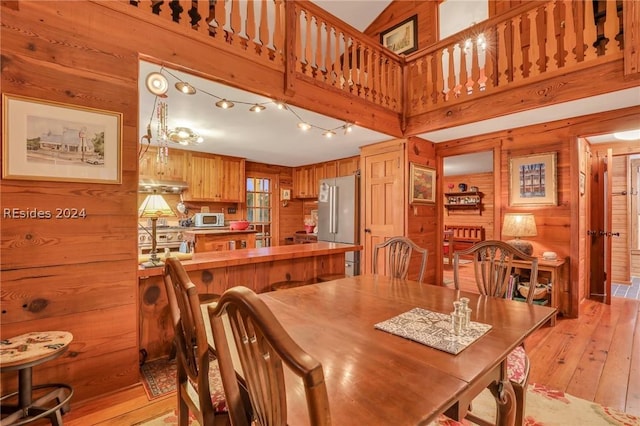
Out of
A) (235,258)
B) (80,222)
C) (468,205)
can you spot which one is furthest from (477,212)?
(80,222)

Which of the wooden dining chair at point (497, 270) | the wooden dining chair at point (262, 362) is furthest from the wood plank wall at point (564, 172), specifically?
the wooden dining chair at point (262, 362)

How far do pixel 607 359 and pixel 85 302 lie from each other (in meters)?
3.88

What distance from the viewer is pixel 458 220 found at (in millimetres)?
8172

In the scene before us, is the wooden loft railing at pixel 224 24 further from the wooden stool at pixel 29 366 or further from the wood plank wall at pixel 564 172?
the wood plank wall at pixel 564 172

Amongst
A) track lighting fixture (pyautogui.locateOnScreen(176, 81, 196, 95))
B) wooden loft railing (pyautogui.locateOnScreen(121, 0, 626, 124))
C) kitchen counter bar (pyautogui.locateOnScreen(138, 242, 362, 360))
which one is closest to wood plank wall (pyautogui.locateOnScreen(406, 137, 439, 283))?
wooden loft railing (pyautogui.locateOnScreen(121, 0, 626, 124))

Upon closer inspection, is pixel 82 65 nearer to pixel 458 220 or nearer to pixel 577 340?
pixel 577 340

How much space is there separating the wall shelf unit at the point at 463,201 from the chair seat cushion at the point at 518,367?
23.0 feet

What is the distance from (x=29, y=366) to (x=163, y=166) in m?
4.08

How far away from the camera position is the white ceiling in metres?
2.83

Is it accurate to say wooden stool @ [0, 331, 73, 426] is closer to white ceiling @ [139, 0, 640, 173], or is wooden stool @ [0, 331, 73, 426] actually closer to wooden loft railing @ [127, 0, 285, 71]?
white ceiling @ [139, 0, 640, 173]

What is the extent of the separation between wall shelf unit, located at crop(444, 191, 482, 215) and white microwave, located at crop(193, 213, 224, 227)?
241 inches

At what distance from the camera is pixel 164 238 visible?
15.7 feet

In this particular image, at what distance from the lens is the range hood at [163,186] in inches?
185

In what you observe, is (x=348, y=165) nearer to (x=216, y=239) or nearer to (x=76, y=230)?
(x=216, y=239)
